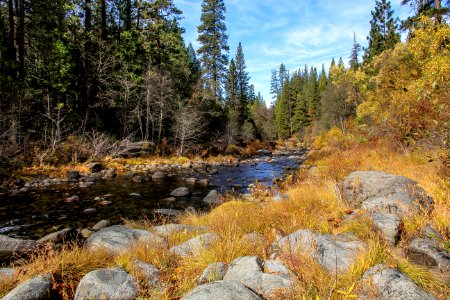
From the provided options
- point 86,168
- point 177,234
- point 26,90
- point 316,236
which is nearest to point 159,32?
point 26,90

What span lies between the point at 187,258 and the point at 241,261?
0.91m

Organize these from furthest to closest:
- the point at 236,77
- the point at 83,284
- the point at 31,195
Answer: the point at 236,77 < the point at 31,195 < the point at 83,284

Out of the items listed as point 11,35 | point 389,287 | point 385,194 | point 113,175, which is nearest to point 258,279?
point 389,287

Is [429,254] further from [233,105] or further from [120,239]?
[233,105]

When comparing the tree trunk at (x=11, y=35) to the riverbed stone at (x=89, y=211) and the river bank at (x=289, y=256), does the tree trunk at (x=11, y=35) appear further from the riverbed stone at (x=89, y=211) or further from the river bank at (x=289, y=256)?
the river bank at (x=289, y=256)

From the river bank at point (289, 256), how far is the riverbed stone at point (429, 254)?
0.01 metres

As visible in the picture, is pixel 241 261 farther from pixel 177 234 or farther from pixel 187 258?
pixel 177 234

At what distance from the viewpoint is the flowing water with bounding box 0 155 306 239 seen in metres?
8.22

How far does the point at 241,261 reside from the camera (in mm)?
3836

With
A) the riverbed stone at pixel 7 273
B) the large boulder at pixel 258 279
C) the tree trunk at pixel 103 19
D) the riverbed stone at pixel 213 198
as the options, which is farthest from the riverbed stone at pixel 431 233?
the tree trunk at pixel 103 19

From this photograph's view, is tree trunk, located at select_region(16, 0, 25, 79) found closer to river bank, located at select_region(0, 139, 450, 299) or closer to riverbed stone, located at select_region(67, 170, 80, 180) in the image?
riverbed stone, located at select_region(67, 170, 80, 180)

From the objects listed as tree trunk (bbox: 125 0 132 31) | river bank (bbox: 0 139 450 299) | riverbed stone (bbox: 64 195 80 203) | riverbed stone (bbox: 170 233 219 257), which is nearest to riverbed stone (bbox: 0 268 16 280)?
river bank (bbox: 0 139 450 299)

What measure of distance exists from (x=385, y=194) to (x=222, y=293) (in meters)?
4.78

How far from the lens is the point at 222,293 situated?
2928 mm
